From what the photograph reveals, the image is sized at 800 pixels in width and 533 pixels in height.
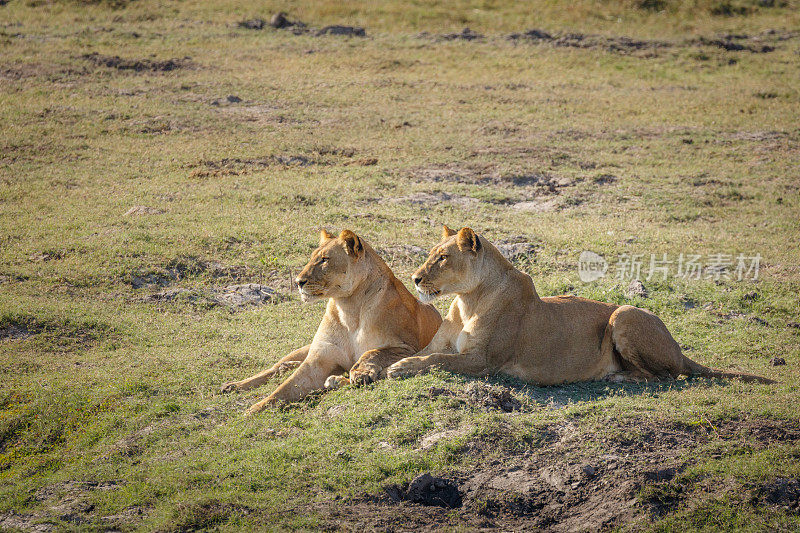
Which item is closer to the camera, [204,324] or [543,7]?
[204,324]

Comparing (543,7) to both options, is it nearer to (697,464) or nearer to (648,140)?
(648,140)

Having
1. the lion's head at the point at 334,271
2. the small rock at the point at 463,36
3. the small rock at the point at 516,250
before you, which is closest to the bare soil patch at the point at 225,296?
the small rock at the point at 516,250

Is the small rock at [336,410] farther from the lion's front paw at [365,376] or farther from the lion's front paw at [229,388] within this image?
the lion's front paw at [229,388]

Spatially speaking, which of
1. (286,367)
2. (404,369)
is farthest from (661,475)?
(286,367)

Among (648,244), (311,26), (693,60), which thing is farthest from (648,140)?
(311,26)

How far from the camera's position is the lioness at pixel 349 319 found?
9.02m

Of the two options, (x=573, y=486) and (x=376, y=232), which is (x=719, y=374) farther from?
(x=376, y=232)

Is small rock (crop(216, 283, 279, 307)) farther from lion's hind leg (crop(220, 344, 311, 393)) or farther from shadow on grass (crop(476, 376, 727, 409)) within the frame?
shadow on grass (crop(476, 376, 727, 409))

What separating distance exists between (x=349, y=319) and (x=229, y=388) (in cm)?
155

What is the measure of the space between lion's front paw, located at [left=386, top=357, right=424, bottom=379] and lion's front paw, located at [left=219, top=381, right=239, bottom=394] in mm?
1893

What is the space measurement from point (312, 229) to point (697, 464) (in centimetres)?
981

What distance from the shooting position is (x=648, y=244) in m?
15.6

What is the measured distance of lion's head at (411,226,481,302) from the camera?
8883 mm

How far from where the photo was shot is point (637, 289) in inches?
537
